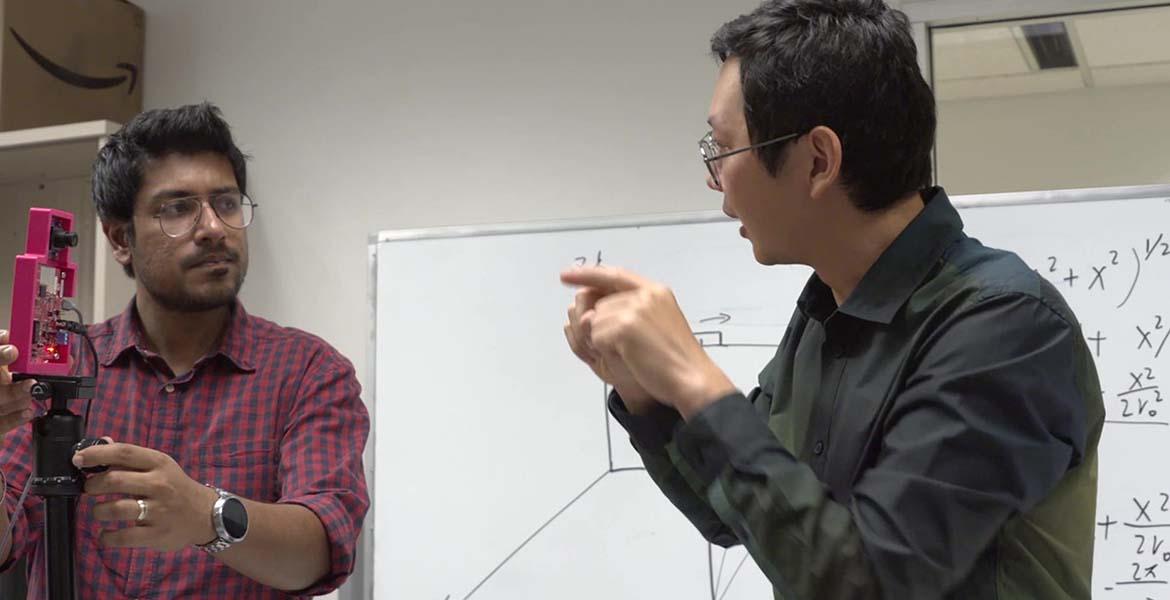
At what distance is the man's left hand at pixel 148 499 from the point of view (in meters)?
1.16

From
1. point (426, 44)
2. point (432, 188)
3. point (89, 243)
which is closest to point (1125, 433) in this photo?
point (432, 188)

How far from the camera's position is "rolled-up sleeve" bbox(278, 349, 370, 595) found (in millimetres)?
1504

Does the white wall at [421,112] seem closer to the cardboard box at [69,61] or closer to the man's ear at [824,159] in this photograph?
the cardboard box at [69,61]

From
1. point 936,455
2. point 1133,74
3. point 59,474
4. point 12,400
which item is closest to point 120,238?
point 12,400

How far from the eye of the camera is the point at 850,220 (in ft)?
3.11

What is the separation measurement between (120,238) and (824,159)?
51.3 inches

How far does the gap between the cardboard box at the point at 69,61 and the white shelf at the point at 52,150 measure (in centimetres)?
6

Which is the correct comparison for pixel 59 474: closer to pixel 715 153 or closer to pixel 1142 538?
pixel 715 153

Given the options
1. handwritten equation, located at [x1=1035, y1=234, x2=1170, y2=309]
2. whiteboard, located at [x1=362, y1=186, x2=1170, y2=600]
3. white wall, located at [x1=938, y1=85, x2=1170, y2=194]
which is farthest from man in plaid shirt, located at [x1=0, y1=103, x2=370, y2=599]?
white wall, located at [x1=938, y1=85, x2=1170, y2=194]

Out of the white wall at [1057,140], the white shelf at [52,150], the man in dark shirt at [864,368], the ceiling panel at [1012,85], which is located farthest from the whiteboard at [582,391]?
the man in dark shirt at [864,368]

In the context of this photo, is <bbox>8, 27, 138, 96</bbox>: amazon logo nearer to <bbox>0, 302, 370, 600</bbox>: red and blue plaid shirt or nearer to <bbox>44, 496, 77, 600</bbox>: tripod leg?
<bbox>0, 302, 370, 600</bbox>: red and blue plaid shirt

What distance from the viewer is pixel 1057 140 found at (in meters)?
2.24

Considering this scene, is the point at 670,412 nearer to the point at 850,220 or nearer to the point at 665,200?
the point at 850,220

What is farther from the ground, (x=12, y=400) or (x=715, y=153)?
(x=715, y=153)
